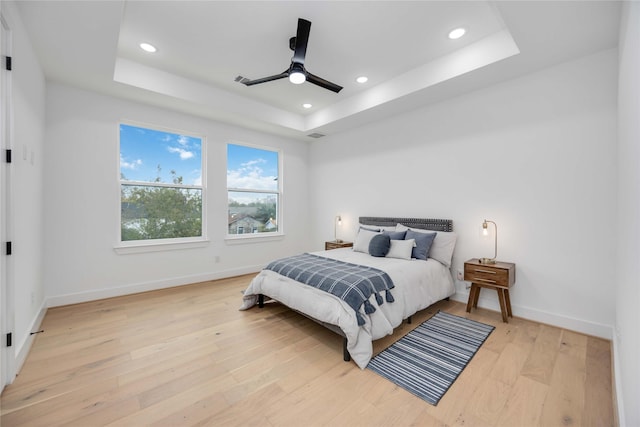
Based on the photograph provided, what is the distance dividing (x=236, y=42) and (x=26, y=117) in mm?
2057

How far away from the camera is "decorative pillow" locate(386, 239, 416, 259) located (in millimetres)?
3472

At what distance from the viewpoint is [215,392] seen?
1887 mm

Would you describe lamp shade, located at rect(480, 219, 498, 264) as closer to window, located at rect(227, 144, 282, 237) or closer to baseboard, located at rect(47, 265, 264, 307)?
window, located at rect(227, 144, 282, 237)

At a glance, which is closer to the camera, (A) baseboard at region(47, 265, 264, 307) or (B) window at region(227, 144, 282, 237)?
(A) baseboard at region(47, 265, 264, 307)

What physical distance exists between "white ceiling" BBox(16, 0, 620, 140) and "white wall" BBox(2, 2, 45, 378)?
0.72 ft

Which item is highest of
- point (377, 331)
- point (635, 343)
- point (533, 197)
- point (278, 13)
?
point (278, 13)

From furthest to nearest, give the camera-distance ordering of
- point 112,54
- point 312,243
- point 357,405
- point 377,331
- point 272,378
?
point 312,243, point 112,54, point 377,331, point 272,378, point 357,405

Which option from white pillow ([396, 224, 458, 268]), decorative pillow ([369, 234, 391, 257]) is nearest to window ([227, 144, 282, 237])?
decorative pillow ([369, 234, 391, 257])

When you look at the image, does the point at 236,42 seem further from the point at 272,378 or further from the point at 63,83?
the point at 272,378

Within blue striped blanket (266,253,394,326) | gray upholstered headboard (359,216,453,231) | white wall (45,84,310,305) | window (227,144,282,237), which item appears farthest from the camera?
window (227,144,282,237)

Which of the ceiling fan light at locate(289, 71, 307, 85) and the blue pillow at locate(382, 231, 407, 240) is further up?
the ceiling fan light at locate(289, 71, 307, 85)

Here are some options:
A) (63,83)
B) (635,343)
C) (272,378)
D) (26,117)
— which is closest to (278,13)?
(26,117)

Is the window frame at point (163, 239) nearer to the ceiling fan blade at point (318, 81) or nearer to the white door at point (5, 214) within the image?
the white door at point (5, 214)

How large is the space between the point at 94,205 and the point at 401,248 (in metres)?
4.09
